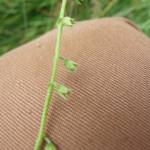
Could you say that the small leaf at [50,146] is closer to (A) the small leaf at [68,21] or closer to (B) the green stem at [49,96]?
(B) the green stem at [49,96]

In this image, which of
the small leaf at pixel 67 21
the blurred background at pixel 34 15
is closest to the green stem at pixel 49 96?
the small leaf at pixel 67 21

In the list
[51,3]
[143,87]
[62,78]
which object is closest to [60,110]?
[62,78]

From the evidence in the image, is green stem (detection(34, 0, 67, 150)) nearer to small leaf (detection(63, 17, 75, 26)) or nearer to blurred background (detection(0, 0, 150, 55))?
small leaf (detection(63, 17, 75, 26))

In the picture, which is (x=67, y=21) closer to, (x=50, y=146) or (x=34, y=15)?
(x=50, y=146)

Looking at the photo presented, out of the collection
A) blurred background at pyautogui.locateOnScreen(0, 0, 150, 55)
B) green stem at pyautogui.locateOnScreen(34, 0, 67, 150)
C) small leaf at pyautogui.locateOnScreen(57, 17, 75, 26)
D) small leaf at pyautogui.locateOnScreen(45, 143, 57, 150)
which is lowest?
blurred background at pyautogui.locateOnScreen(0, 0, 150, 55)

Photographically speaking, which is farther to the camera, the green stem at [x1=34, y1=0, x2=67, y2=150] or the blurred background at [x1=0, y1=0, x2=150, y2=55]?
the blurred background at [x1=0, y1=0, x2=150, y2=55]


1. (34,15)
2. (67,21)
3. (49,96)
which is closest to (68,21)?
(67,21)

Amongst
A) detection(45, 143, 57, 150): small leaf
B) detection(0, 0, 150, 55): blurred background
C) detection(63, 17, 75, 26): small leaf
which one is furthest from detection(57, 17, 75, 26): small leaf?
detection(0, 0, 150, 55): blurred background

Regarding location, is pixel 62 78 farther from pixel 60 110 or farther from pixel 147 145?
pixel 147 145

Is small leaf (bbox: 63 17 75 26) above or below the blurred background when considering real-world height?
above
